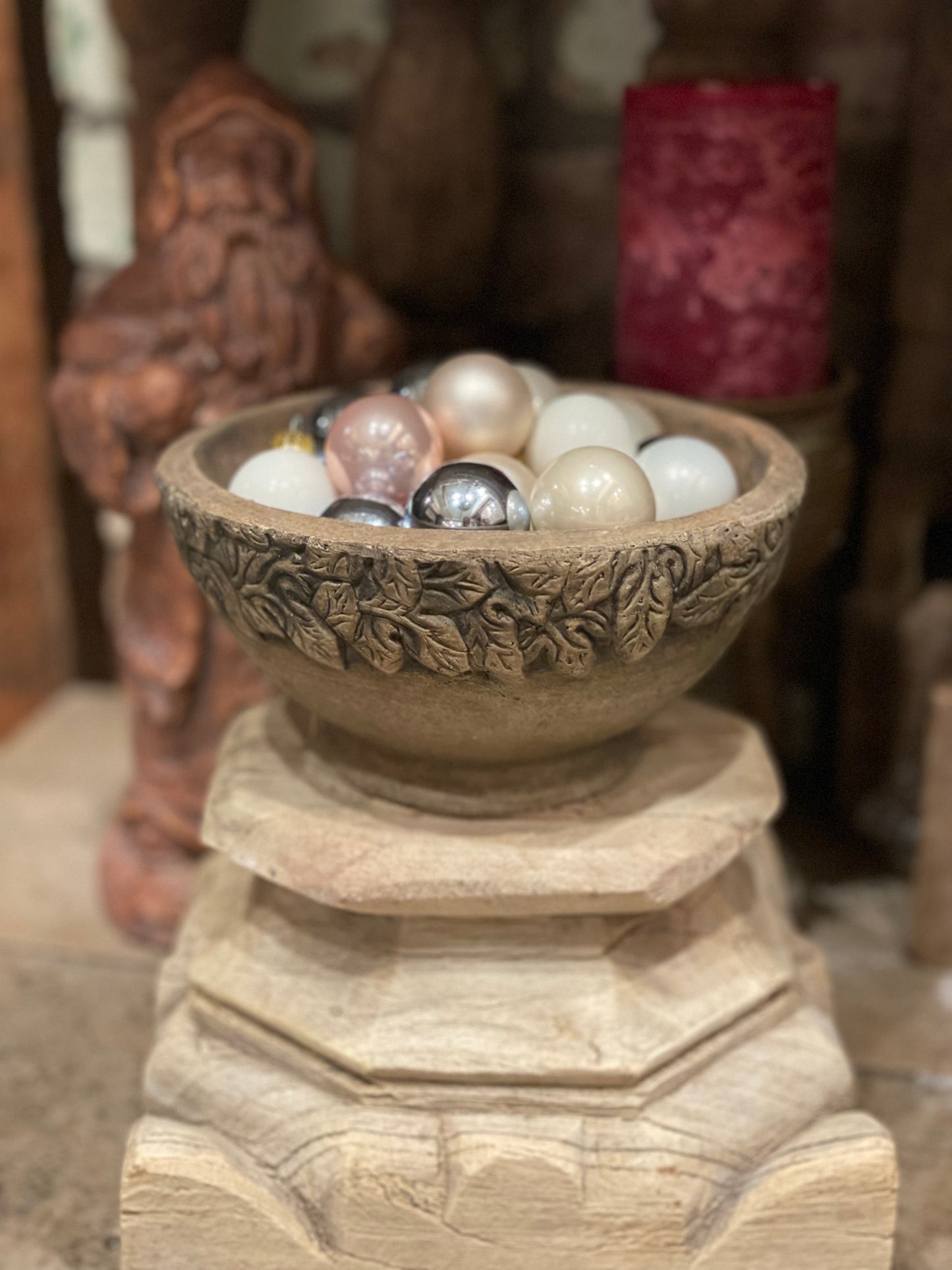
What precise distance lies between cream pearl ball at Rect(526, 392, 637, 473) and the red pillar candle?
0.73 ft

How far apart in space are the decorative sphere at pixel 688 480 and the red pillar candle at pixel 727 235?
28 cm

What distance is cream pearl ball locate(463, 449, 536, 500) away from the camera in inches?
35.5

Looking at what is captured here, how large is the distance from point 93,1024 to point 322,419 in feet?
1.92

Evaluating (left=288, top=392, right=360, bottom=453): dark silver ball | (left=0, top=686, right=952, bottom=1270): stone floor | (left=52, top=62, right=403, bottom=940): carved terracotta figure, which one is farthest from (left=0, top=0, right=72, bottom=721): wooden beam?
(left=288, top=392, right=360, bottom=453): dark silver ball

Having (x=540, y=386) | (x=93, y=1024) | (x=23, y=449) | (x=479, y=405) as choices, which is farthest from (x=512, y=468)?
(x=23, y=449)

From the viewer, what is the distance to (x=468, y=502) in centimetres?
83

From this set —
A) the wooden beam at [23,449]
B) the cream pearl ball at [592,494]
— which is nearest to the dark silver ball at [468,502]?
the cream pearl ball at [592,494]

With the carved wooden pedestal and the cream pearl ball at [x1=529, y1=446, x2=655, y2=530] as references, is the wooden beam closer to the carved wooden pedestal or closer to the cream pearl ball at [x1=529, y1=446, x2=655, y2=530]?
the carved wooden pedestal

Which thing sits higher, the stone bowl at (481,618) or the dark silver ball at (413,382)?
the dark silver ball at (413,382)

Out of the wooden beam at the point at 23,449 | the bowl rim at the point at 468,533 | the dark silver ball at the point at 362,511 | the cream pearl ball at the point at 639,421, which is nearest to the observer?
the bowl rim at the point at 468,533

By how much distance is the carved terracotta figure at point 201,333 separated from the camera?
1182 mm

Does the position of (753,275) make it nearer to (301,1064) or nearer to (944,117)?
(944,117)

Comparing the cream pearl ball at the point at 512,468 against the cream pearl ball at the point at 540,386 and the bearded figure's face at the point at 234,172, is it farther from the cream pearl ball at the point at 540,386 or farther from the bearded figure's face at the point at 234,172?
the bearded figure's face at the point at 234,172

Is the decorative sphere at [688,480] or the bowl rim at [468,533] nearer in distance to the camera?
the bowl rim at [468,533]
